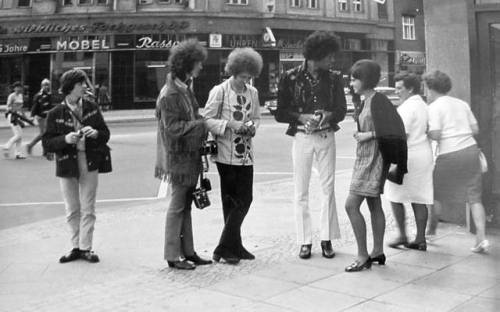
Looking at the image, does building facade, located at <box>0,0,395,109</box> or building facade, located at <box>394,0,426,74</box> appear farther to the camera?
building facade, located at <box>0,0,395,109</box>

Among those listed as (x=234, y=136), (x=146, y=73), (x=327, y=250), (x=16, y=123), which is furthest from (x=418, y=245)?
(x=146, y=73)

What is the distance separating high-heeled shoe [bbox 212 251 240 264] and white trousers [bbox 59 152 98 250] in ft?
3.89

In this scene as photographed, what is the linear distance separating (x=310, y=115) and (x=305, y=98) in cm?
17

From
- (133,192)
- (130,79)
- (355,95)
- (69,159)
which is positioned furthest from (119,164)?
(130,79)

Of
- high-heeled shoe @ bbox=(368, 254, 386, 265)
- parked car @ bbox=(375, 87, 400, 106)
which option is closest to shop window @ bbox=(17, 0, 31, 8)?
parked car @ bbox=(375, 87, 400, 106)

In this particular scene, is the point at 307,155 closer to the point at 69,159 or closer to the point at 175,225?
the point at 175,225

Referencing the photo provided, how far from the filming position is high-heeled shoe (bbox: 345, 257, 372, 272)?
16.6 ft

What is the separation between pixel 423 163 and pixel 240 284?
7.14 ft

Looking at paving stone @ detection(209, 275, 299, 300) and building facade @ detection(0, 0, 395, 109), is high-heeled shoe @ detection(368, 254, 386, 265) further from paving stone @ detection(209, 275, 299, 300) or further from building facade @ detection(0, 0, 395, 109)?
building facade @ detection(0, 0, 395, 109)

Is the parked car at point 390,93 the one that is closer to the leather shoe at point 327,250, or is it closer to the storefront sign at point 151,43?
the leather shoe at point 327,250

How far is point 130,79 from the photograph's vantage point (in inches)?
1321

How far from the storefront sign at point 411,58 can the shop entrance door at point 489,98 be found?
77 centimetres

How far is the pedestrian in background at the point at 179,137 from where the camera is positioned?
5086 millimetres

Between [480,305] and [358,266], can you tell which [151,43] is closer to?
[358,266]
